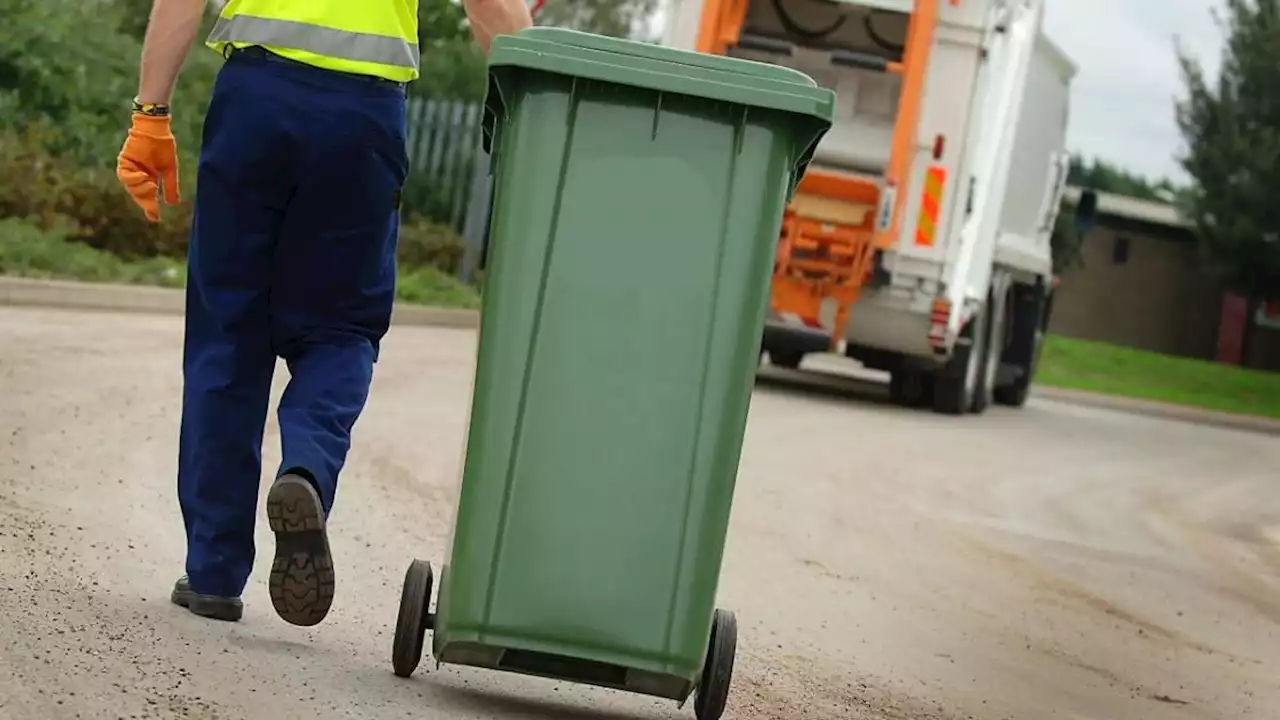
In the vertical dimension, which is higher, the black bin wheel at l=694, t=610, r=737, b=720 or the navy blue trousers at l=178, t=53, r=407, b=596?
the navy blue trousers at l=178, t=53, r=407, b=596

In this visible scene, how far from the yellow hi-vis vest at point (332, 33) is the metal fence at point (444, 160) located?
17.5 metres

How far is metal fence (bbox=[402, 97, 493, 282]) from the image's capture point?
2270 centimetres

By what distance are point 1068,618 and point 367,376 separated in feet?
11.9

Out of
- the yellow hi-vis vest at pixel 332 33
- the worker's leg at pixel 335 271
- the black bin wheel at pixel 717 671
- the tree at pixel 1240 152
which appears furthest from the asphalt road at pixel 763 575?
the tree at pixel 1240 152

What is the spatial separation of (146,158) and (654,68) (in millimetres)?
1137

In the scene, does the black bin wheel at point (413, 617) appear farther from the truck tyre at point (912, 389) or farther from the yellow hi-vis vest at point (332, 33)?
the truck tyre at point (912, 389)

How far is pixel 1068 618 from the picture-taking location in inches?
322

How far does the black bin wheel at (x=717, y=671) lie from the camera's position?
16.0 ft

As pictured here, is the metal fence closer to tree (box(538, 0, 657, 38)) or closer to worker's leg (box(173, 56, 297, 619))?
tree (box(538, 0, 657, 38))

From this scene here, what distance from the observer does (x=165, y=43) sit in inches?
203

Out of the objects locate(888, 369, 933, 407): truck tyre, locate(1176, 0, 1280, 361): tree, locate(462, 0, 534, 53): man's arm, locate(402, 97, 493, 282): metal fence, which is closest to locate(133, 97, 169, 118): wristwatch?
locate(462, 0, 534, 53): man's arm

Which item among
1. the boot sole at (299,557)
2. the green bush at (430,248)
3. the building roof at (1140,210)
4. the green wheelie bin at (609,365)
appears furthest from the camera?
the building roof at (1140,210)

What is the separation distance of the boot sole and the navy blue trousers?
15 centimetres

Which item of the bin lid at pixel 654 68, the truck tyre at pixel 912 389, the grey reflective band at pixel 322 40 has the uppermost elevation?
the bin lid at pixel 654 68
